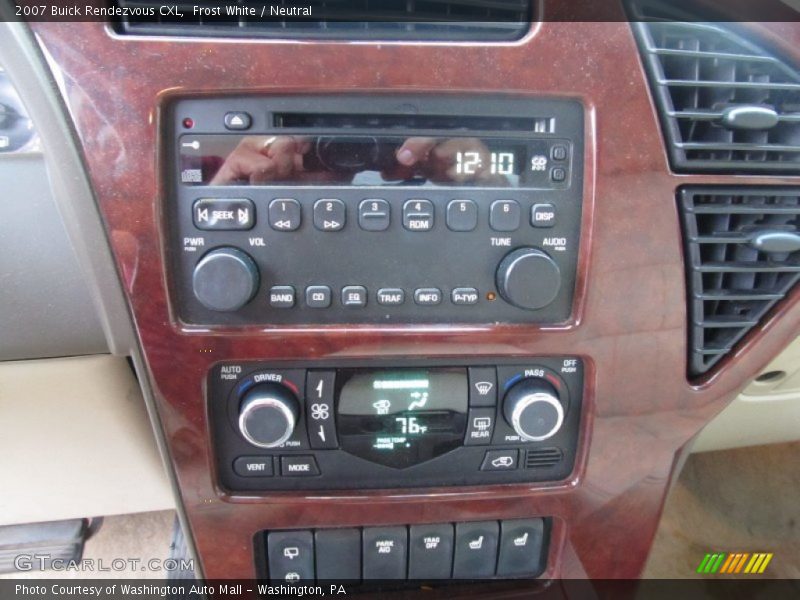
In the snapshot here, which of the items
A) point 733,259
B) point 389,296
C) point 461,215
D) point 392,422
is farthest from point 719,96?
point 392,422

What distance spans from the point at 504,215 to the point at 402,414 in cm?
26

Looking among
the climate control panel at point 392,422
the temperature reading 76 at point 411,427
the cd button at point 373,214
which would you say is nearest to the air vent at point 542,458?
the climate control panel at point 392,422

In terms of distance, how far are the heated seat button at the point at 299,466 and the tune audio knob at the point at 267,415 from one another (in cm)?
5

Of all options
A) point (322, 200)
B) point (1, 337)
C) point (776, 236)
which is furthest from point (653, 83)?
point (1, 337)

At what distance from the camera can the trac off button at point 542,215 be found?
65 centimetres

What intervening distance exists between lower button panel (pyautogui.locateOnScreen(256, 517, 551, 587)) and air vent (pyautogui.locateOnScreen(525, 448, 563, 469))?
93 millimetres

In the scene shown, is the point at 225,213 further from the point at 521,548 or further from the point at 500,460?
A: the point at 521,548

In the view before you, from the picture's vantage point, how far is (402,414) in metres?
0.75

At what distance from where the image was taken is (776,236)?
2.24ft

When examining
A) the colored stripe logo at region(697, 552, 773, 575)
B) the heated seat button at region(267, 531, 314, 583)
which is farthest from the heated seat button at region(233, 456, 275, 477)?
the colored stripe logo at region(697, 552, 773, 575)

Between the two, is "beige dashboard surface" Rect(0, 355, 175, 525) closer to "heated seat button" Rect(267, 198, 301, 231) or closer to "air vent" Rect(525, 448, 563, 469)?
"heated seat button" Rect(267, 198, 301, 231)

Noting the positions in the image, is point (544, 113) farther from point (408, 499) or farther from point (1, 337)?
point (1, 337)

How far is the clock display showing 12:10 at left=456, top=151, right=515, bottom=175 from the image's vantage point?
64 centimetres

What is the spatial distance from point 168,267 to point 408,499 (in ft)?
1.28
